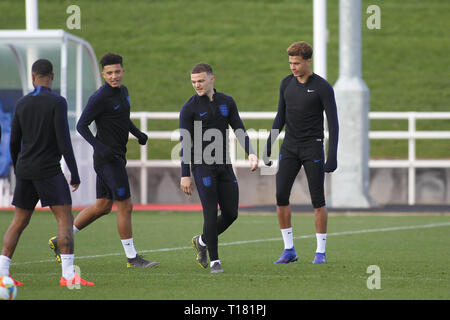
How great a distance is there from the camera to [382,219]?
14961mm

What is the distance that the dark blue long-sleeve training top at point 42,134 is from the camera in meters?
7.69

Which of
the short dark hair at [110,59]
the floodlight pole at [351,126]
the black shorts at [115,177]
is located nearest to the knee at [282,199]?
the black shorts at [115,177]

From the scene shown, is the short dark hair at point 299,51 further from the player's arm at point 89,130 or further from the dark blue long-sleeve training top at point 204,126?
the player's arm at point 89,130

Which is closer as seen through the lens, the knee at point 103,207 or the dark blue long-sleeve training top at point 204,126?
the dark blue long-sleeve training top at point 204,126

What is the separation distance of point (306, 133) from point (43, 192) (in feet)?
9.65

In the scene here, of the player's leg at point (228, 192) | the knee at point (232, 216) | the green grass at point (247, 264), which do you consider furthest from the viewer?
the knee at point (232, 216)

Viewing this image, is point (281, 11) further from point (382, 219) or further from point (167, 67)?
point (382, 219)

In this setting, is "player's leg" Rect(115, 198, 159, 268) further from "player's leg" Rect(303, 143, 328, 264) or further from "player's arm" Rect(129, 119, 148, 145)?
"player's leg" Rect(303, 143, 328, 264)

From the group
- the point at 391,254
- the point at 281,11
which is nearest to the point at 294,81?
the point at 391,254

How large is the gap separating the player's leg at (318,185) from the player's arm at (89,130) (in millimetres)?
2035

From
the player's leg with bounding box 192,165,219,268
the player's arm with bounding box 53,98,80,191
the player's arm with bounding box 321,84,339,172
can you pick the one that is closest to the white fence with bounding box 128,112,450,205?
the player's arm with bounding box 321,84,339,172

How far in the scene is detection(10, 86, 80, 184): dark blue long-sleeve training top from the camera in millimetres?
7691

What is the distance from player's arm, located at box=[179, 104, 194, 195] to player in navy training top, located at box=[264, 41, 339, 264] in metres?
1.26

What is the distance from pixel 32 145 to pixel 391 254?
446 centimetres
